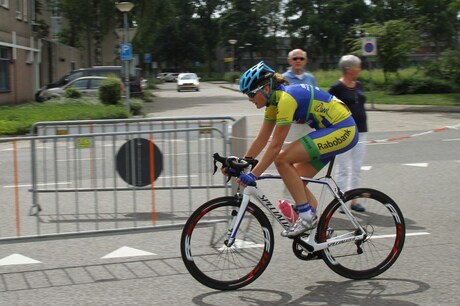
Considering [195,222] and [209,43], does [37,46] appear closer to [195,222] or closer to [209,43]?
[195,222]

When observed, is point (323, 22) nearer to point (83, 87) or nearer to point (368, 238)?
point (83, 87)

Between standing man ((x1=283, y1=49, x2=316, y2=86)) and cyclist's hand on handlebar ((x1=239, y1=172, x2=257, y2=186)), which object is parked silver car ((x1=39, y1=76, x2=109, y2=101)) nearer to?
standing man ((x1=283, y1=49, x2=316, y2=86))

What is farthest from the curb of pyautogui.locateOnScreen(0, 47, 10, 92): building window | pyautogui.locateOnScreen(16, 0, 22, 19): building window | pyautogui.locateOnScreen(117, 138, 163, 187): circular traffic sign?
pyautogui.locateOnScreen(117, 138, 163, 187): circular traffic sign

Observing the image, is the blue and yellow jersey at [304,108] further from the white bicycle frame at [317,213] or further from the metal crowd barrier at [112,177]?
the metal crowd barrier at [112,177]

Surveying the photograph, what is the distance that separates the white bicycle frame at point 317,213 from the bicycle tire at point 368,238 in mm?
33

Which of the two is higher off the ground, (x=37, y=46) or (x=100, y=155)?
(x=37, y=46)

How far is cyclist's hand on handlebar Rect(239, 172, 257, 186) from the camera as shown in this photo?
4.75m

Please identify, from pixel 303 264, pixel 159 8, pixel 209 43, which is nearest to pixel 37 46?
pixel 159 8

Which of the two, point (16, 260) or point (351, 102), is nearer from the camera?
point (16, 260)

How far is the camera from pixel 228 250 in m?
4.87

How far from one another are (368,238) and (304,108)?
3.75 feet

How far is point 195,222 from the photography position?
471 centimetres

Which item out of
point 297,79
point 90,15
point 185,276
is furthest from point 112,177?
point 90,15

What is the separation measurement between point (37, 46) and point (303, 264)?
33.1 m
